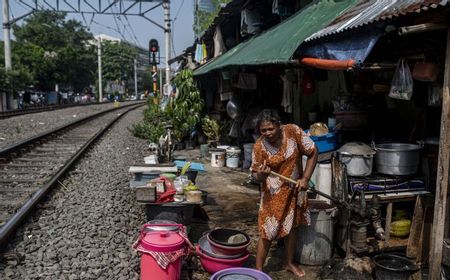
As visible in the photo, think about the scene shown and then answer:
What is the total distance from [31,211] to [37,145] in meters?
7.05

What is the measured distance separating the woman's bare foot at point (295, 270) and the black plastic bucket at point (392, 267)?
75 centimetres

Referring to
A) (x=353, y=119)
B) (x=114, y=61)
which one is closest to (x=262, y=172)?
(x=353, y=119)

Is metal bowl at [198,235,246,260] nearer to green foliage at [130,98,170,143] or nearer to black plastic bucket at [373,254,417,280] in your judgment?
black plastic bucket at [373,254,417,280]

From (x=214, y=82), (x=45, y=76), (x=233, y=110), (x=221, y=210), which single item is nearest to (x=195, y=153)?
(x=233, y=110)

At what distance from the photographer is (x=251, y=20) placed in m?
10.4

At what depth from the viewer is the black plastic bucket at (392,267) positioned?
13.0 feet

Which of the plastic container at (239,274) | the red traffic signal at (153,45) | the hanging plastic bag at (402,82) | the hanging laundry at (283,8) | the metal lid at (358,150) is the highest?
the red traffic signal at (153,45)

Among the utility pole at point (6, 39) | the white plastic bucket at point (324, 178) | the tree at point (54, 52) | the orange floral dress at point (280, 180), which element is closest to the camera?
the orange floral dress at point (280, 180)

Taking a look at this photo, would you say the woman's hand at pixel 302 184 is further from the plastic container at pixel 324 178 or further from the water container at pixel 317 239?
the plastic container at pixel 324 178

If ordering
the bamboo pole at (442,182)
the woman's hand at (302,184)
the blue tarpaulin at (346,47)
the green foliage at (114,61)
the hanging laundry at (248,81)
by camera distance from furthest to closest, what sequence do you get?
the green foliage at (114,61), the hanging laundry at (248,81), the blue tarpaulin at (346,47), the woman's hand at (302,184), the bamboo pole at (442,182)

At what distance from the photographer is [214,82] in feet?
47.7

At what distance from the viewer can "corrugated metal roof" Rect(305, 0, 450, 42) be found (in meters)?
3.57

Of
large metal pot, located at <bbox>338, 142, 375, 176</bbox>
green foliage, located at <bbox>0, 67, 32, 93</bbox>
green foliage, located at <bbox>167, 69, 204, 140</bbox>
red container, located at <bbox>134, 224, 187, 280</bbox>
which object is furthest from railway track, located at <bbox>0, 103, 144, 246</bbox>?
green foliage, located at <bbox>0, 67, 32, 93</bbox>

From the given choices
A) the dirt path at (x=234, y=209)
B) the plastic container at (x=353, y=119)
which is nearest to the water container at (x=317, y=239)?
the dirt path at (x=234, y=209)
